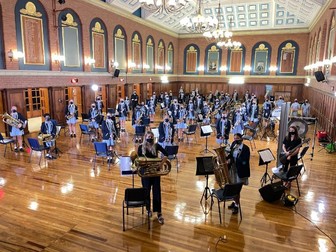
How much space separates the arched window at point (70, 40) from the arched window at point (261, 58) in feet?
67.1

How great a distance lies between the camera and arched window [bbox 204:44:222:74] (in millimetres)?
32156

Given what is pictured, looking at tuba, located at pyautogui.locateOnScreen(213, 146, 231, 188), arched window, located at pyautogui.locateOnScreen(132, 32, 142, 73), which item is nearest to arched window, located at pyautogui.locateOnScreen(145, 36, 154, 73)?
arched window, located at pyautogui.locateOnScreen(132, 32, 142, 73)

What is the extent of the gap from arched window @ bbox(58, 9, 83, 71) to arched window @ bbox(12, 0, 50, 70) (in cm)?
112

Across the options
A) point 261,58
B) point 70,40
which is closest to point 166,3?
point 70,40

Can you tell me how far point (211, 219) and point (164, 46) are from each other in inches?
1044

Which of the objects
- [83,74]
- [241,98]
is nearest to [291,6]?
[241,98]

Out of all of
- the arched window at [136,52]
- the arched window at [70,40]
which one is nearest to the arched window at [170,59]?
the arched window at [136,52]

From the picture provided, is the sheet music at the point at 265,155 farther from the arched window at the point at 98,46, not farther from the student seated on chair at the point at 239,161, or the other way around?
the arched window at the point at 98,46

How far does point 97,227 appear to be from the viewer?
596 cm

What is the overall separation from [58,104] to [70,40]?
4167 mm

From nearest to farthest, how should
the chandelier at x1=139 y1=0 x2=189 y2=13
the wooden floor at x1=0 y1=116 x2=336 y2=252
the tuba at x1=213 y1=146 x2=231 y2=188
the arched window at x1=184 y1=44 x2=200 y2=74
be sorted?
the wooden floor at x1=0 y1=116 x2=336 y2=252, the tuba at x1=213 y1=146 x2=231 y2=188, the chandelier at x1=139 y1=0 x2=189 y2=13, the arched window at x1=184 y1=44 x2=200 y2=74

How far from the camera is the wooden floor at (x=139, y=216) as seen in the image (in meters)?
5.41

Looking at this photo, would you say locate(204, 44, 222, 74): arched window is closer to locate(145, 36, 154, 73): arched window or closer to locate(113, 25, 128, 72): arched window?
locate(145, 36, 154, 73): arched window

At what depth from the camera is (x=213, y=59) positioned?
107ft
